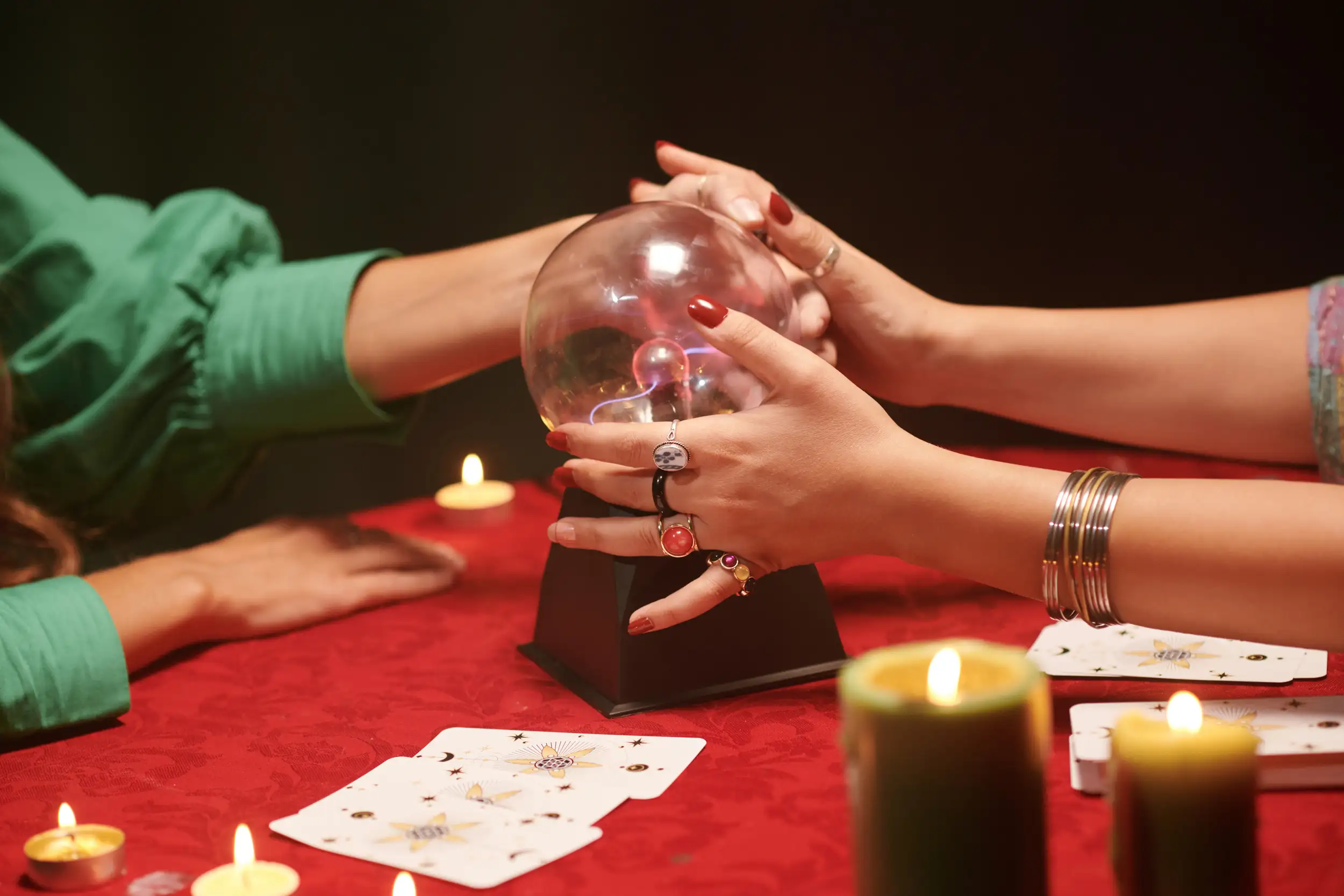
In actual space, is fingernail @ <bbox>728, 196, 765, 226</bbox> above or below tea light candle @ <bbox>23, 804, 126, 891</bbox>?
above

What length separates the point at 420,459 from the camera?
297cm

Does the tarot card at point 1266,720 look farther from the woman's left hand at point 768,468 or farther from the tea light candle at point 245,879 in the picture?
the tea light candle at point 245,879

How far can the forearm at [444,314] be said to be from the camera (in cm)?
168

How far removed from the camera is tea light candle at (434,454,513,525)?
1886 mm

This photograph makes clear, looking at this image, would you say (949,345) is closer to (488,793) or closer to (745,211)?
(745,211)

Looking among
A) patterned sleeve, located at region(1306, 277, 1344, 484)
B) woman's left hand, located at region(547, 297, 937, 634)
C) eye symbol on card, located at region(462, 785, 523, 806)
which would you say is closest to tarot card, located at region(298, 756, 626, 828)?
eye symbol on card, located at region(462, 785, 523, 806)

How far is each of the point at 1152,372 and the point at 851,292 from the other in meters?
0.40

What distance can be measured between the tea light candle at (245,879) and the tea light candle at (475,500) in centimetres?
99

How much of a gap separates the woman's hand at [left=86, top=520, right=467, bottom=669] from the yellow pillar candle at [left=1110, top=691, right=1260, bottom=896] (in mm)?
1051

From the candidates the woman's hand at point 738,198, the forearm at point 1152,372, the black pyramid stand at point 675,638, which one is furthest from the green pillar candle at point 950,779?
the forearm at point 1152,372

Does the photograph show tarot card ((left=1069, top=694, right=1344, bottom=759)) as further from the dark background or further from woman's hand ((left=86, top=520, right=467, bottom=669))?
the dark background

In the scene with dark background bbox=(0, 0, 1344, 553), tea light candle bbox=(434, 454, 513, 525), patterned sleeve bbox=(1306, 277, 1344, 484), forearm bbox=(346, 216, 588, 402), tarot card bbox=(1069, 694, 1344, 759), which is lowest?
tarot card bbox=(1069, 694, 1344, 759)

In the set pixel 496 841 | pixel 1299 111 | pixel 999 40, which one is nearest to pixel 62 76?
pixel 999 40

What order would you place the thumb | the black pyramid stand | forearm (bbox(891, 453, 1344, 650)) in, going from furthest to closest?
the black pyramid stand
the thumb
forearm (bbox(891, 453, 1344, 650))
